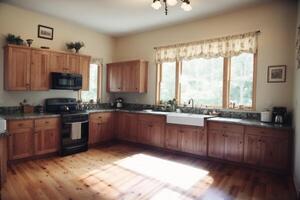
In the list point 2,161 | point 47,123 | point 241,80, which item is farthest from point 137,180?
point 241,80

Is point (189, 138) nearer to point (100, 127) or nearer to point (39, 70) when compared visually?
point (100, 127)

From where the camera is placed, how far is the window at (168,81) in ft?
17.0

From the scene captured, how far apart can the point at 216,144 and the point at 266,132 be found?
2.98 ft

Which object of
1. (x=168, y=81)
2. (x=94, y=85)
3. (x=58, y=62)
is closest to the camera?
(x=58, y=62)

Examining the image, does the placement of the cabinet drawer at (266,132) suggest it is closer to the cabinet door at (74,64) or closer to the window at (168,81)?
the window at (168,81)

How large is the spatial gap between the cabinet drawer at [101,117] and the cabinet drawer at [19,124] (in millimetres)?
1369

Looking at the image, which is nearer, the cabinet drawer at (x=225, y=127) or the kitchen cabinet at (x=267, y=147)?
the kitchen cabinet at (x=267, y=147)

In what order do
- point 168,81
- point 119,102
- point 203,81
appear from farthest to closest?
1. point 119,102
2. point 168,81
3. point 203,81

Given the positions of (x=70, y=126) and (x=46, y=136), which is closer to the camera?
(x=46, y=136)

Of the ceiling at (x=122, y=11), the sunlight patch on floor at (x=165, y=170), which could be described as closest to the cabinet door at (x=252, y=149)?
the sunlight patch on floor at (x=165, y=170)

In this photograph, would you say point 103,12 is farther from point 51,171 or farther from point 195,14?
point 51,171

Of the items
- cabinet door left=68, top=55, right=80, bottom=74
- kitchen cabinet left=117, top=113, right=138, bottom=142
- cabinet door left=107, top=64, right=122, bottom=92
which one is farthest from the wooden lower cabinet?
cabinet door left=107, top=64, right=122, bottom=92

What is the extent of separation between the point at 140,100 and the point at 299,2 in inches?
155

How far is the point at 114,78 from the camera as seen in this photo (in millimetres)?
5797
